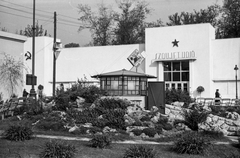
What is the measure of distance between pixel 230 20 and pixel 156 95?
39577 mm

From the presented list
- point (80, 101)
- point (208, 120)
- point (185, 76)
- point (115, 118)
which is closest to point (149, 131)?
point (115, 118)

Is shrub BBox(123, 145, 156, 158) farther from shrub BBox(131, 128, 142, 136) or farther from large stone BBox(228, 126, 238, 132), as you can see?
large stone BBox(228, 126, 238, 132)

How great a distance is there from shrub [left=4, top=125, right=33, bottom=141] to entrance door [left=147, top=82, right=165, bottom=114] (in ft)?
32.2

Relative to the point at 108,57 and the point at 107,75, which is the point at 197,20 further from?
the point at 107,75

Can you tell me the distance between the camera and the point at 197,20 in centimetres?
6097

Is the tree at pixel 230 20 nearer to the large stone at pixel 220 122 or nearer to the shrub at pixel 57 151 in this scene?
the large stone at pixel 220 122

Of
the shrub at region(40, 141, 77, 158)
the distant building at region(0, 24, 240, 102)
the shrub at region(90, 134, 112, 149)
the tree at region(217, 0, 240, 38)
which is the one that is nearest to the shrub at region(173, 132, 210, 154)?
the shrub at region(90, 134, 112, 149)

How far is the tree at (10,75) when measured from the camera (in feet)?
84.8

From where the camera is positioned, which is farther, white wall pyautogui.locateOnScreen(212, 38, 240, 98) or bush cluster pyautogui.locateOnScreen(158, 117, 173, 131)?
white wall pyautogui.locateOnScreen(212, 38, 240, 98)

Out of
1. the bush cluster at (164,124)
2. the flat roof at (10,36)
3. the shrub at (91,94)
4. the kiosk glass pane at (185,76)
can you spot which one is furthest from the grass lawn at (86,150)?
the kiosk glass pane at (185,76)

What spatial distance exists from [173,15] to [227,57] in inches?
1060

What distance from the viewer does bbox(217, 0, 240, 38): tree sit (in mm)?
54812

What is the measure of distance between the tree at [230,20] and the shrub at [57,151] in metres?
49.1

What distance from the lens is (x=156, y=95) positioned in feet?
68.8
